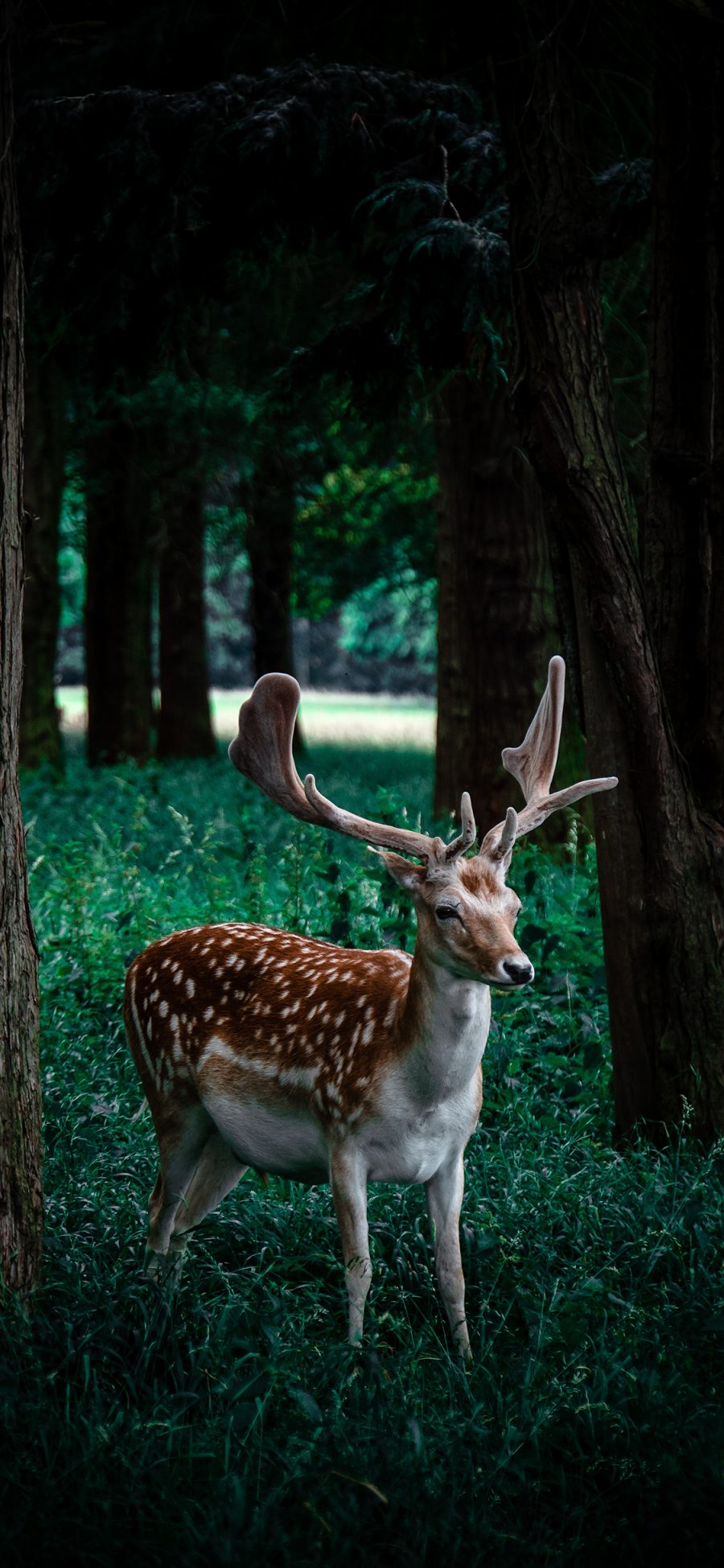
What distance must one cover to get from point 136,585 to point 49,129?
34.3 feet

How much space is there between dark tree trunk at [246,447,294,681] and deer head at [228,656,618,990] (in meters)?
13.5

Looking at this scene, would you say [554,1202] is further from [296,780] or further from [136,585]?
[136,585]

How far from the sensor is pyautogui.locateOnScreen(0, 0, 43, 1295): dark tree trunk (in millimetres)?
3656

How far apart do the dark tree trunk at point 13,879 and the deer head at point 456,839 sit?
743 millimetres

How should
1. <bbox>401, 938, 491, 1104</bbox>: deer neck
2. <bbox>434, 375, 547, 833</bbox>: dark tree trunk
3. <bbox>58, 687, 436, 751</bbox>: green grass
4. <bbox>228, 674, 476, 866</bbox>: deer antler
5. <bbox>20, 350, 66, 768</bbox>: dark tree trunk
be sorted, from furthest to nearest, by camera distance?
<bbox>58, 687, 436, 751</bbox>: green grass
<bbox>20, 350, 66, 768</bbox>: dark tree trunk
<bbox>434, 375, 547, 833</bbox>: dark tree trunk
<bbox>228, 674, 476, 866</bbox>: deer antler
<bbox>401, 938, 491, 1104</bbox>: deer neck

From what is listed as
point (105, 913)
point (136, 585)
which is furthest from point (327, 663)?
point (105, 913)

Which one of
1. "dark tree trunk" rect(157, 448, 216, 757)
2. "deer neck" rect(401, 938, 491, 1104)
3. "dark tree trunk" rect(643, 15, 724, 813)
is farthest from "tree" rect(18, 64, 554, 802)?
"dark tree trunk" rect(157, 448, 216, 757)

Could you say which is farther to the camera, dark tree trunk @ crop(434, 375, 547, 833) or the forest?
dark tree trunk @ crop(434, 375, 547, 833)

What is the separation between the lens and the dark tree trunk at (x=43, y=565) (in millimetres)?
14258

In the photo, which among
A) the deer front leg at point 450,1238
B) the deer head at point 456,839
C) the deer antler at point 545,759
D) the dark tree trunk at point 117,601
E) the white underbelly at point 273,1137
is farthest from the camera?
the dark tree trunk at point 117,601

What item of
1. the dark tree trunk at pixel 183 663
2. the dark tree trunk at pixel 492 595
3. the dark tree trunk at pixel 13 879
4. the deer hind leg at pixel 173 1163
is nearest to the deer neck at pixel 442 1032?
the deer hind leg at pixel 173 1163

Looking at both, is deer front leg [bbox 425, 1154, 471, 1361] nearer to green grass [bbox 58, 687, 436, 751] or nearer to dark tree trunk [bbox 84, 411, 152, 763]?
dark tree trunk [bbox 84, 411, 152, 763]

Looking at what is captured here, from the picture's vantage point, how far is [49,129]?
6.37m

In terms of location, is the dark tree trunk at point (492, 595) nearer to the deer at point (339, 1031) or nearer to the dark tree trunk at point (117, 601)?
the deer at point (339, 1031)
